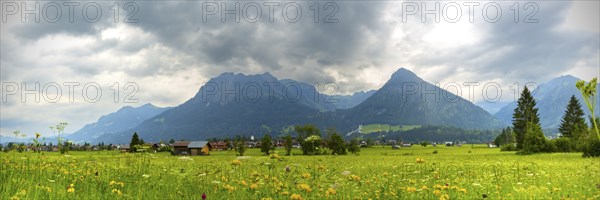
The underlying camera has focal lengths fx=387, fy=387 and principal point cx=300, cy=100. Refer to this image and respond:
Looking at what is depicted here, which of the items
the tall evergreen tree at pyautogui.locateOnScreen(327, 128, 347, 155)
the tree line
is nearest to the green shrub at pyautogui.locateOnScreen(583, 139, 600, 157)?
the tree line

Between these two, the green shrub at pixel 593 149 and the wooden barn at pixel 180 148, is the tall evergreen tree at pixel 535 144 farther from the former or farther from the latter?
the wooden barn at pixel 180 148

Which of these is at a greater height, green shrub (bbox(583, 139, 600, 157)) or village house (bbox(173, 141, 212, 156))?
green shrub (bbox(583, 139, 600, 157))

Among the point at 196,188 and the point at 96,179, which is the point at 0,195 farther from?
the point at 196,188

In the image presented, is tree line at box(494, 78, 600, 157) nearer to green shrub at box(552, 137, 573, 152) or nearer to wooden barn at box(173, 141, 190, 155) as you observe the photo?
green shrub at box(552, 137, 573, 152)

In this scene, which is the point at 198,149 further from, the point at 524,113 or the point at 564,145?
the point at 564,145

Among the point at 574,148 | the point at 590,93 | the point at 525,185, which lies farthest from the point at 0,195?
the point at 574,148

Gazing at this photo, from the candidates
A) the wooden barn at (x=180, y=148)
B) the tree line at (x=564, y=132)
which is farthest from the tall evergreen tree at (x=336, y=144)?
the wooden barn at (x=180, y=148)

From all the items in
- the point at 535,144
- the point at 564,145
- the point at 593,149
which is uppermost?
the point at 593,149

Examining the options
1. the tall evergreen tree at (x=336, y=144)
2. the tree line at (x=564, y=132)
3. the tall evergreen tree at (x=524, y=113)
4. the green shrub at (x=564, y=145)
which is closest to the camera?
the tree line at (x=564, y=132)

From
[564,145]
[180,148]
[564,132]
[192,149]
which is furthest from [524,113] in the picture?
[180,148]

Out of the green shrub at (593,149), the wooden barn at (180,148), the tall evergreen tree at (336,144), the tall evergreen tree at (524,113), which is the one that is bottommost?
the wooden barn at (180,148)

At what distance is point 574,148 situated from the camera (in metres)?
68.8

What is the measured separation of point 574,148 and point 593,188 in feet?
224

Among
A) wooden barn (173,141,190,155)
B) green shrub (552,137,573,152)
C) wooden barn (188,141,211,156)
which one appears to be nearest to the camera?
green shrub (552,137,573,152)
